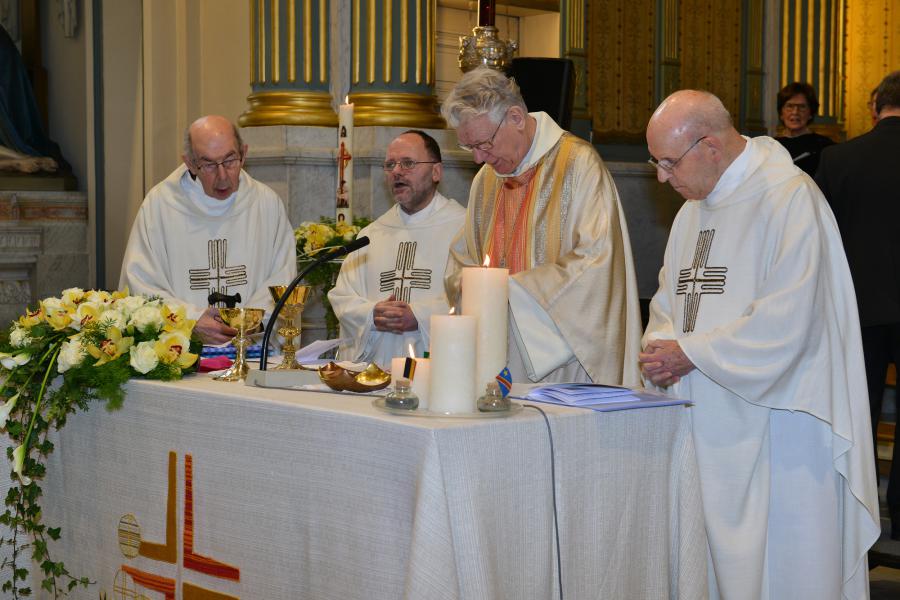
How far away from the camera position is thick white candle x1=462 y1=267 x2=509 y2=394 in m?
2.91

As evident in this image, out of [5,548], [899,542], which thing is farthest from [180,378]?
[899,542]

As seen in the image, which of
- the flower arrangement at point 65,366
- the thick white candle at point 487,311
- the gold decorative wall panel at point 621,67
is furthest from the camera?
the gold decorative wall panel at point 621,67

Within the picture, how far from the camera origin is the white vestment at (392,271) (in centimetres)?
484

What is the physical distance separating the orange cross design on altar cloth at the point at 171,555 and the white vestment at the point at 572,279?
122 cm

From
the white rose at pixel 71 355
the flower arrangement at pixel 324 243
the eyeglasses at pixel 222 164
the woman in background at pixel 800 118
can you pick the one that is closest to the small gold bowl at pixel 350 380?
the white rose at pixel 71 355

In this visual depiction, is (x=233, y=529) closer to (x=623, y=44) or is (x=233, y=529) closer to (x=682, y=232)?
(x=682, y=232)

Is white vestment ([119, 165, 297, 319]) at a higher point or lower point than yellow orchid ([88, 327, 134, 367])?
higher

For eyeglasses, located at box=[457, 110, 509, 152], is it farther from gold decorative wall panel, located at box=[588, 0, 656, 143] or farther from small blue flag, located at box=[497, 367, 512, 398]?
gold decorative wall panel, located at box=[588, 0, 656, 143]

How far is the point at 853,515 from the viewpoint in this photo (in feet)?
11.5

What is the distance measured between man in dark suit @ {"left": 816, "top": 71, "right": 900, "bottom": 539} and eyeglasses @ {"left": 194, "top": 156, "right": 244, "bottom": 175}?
2.54 meters

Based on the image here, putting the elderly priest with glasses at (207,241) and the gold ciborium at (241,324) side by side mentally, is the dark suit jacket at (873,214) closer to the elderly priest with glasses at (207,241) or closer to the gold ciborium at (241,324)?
the elderly priest with glasses at (207,241)

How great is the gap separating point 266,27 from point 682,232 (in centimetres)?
384

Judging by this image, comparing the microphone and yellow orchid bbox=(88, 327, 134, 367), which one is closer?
the microphone

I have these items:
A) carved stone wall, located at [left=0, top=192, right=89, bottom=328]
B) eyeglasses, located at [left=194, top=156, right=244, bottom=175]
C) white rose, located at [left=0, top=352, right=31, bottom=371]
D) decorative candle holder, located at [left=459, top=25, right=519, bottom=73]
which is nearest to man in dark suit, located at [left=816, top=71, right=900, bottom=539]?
decorative candle holder, located at [left=459, top=25, right=519, bottom=73]
